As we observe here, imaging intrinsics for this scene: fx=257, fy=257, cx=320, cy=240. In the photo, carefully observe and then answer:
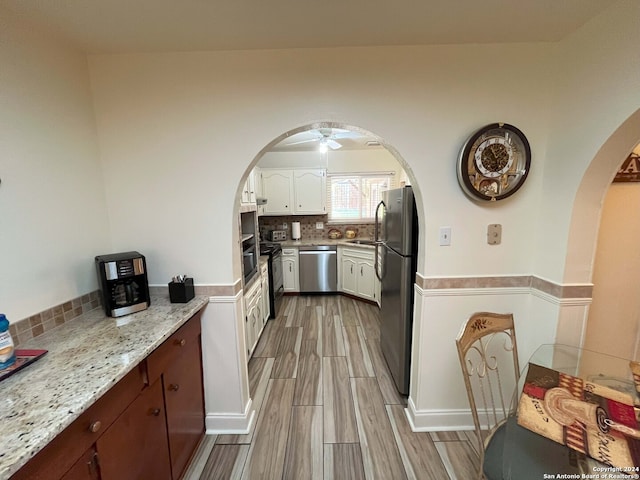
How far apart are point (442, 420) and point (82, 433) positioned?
197cm

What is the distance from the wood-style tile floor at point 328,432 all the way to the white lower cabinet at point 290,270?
5.07 ft

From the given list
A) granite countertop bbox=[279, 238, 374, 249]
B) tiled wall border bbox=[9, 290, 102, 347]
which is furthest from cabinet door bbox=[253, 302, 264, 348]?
granite countertop bbox=[279, 238, 374, 249]

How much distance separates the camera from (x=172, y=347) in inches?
52.8

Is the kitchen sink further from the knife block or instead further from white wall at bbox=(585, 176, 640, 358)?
the knife block

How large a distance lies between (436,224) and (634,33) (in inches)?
45.1

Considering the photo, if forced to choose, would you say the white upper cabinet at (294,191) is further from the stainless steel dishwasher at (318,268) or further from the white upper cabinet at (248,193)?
the white upper cabinet at (248,193)

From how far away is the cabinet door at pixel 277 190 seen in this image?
435 centimetres

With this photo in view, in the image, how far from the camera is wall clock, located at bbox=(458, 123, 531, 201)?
4.96 ft

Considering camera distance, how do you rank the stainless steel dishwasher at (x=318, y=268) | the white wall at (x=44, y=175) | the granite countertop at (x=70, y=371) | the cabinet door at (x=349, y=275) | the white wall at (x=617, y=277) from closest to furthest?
1. the granite countertop at (x=70, y=371)
2. the white wall at (x=44, y=175)
3. the white wall at (x=617, y=277)
4. the cabinet door at (x=349, y=275)
5. the stainless steel dishwasher at (x=318, y=268)

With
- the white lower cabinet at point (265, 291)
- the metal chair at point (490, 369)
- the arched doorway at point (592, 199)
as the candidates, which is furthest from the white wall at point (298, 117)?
the white lower cabinet at point (265, 291)

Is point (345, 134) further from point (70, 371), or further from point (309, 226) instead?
point (70, 371)

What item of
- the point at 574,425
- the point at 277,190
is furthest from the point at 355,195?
the point at 574,425

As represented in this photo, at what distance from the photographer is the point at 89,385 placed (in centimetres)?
87

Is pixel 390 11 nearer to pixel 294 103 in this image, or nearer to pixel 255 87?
pixel 294 103
